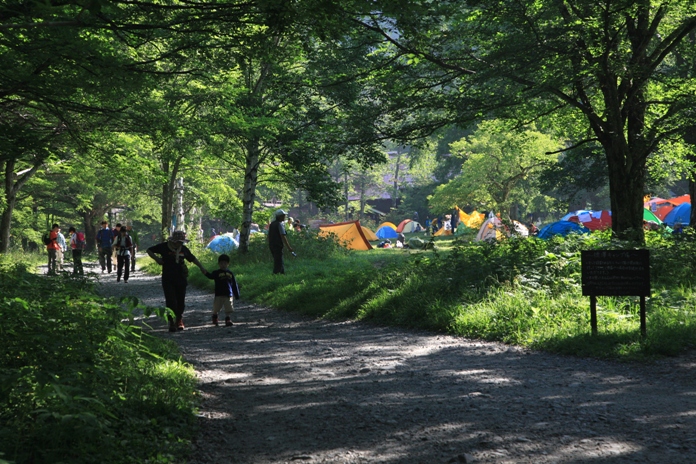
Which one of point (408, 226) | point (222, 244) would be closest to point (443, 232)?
point (408, 226)

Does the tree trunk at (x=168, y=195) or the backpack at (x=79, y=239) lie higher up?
the tree trunk at (x=168, y=195)

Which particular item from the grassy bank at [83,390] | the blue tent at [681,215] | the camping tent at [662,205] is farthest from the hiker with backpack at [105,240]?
the camping tent at [662,205]

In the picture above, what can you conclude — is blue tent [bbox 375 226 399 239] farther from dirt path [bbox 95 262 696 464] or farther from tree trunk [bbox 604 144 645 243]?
dirt path [bbox 95 262 696 464]

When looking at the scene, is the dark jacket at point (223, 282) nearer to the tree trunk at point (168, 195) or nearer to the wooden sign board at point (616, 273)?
the wooden sign board at point (616, 273)

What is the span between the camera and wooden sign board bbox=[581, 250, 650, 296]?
8852mm

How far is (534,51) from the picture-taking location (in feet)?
42.9

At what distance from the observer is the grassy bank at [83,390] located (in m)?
4.32

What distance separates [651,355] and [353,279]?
284 inches

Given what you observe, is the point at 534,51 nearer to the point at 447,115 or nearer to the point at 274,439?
the point at 447,115

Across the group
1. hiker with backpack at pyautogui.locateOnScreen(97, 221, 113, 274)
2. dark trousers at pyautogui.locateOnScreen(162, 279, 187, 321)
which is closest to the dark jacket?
dark trousers at pyautogui.locateOnScreen(162, 279, 187, 321)

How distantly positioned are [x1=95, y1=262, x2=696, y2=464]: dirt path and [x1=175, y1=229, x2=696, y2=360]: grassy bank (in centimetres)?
55

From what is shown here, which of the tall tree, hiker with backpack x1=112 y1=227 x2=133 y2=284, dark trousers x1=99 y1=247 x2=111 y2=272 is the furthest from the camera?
dark trousers x1=99 y1=247 x2=111 y2=272

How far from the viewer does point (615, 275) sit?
9.03 metres

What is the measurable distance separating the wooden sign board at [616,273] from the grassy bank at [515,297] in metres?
0.51
